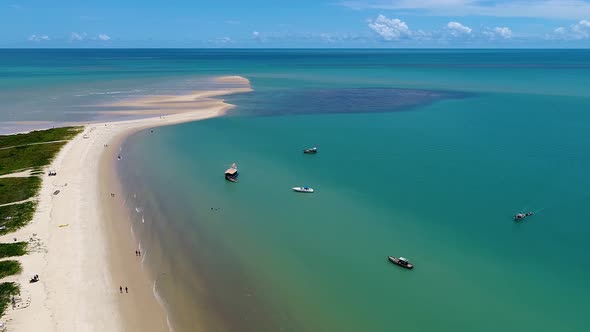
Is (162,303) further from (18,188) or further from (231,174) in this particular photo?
(18,188)

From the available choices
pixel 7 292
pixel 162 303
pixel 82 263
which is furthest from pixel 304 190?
pixel 7 292

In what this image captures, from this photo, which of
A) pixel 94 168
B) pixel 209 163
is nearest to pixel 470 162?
pixel 209 163

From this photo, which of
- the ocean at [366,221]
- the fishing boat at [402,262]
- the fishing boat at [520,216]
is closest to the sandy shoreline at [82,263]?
the ocean at [366,221]

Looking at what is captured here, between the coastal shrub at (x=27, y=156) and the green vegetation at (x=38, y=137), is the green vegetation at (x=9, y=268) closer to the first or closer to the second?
the coastal shrub at (x=27, y=156)

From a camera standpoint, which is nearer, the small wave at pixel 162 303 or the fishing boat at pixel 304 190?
the small wave at pixel 162 303

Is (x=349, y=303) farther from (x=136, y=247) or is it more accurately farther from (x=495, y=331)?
(x=136, y=247)

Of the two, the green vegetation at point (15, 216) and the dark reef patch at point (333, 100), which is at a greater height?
the dark reef patch at point (333, 100)

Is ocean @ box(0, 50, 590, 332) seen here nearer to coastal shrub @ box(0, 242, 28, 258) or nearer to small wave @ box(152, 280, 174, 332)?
small wave @ box(152, 280, 174, 332)

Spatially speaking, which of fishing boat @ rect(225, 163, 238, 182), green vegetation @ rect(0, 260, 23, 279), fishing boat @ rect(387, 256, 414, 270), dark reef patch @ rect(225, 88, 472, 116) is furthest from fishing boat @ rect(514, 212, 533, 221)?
dark reef patch @ rect(225, 88, 472, 116)
